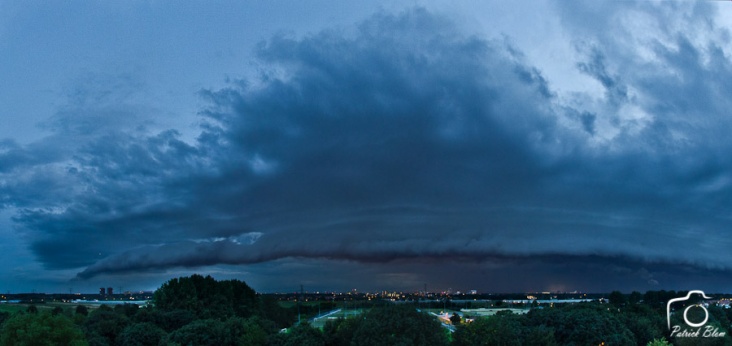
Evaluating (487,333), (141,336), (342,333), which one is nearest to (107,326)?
(141,336)

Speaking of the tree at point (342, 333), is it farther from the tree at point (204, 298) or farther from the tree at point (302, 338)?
the tree at point (204, 298)

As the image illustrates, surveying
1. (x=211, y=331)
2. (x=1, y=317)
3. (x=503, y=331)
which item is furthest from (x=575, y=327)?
(x=1, y=317)

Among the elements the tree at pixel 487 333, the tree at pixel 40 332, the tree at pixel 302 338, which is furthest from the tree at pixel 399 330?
the tree at pixel 40 332

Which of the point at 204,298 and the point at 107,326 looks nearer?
the point at 107,326

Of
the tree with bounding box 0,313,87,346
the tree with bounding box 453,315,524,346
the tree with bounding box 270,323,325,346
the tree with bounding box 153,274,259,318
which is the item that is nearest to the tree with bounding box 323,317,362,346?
the tree with bounding box 270,323,325,346

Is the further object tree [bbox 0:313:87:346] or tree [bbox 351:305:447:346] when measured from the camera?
tree [bbox 0:313:87:346]

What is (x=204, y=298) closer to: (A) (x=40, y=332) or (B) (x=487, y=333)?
(A) (x=40, y=332)

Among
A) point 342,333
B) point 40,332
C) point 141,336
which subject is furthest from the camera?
point 141,336

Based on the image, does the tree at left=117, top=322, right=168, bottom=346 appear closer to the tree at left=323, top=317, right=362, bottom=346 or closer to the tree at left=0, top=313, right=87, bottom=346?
the tree at left=0, top=313, right=87, bottom=346
